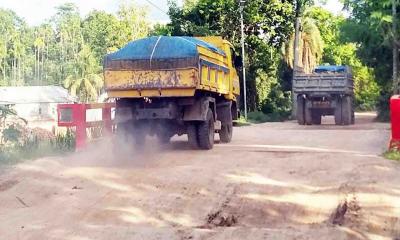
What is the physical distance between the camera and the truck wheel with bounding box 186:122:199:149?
12297mm

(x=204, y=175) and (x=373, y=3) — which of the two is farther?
(x=373, y=3)

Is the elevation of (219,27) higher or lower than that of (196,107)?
higher

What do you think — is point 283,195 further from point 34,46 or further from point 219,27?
point 34,46

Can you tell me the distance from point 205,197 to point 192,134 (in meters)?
4.36

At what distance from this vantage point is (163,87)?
36.9 feet

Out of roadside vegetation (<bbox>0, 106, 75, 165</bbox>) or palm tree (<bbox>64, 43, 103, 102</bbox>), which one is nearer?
roadside vegetation (<bbox>0, 106, 75, 165</bbox>)

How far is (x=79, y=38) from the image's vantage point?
7006cm

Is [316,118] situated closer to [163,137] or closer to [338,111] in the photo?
[338,111]

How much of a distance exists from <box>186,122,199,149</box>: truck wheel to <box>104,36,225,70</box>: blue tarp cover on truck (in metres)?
1.61

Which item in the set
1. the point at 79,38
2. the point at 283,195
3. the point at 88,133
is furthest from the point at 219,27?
the point at 79,38

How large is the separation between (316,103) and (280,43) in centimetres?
1192

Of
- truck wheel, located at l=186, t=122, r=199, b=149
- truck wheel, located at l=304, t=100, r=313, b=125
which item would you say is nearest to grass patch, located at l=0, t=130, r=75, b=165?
truck wheel, located at l=186, t=122, r=199, b=149

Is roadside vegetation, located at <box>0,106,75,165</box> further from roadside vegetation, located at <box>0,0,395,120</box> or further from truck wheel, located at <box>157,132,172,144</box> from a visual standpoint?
roadside vegetation, located at <box>0,0,395,120</box>

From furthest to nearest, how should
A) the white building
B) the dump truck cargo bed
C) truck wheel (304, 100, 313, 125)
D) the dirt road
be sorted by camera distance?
the white building → truck wheel (304, 100, 313, 125) → the dump truck cargo bed → the dirt road
